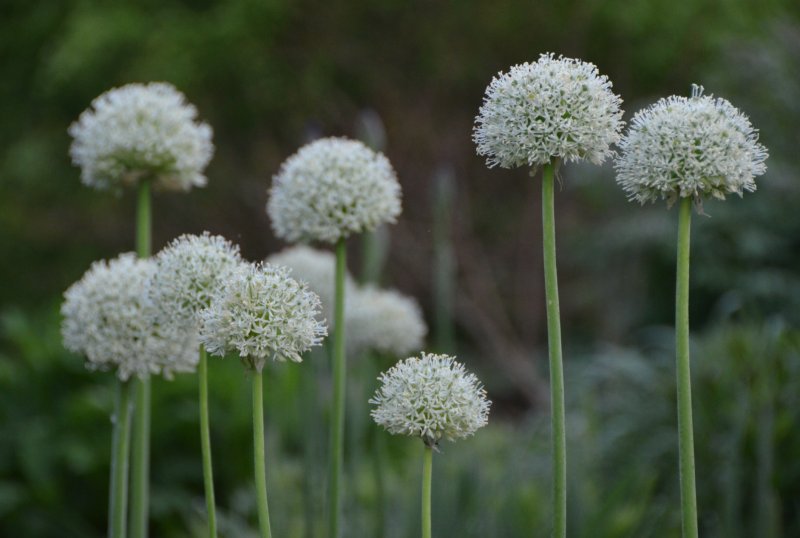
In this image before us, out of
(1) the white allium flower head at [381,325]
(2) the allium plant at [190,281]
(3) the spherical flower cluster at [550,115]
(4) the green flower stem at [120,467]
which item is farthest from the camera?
(1) the white allium flower head at [381,325]

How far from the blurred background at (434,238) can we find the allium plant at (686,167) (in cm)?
195

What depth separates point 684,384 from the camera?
5.51 ft

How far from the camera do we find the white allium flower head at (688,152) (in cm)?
170

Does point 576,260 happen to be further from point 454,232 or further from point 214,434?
point 214,434

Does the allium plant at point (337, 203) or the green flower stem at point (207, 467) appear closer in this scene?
the green flower stem at point (207, 467)

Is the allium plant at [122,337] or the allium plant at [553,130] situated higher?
the allium plant at [553,130]

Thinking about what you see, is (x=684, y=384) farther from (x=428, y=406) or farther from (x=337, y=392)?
(x=337, y=392)

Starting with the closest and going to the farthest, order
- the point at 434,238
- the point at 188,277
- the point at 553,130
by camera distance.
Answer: the point at 553,130
the point at 188,277
the point at 434,238

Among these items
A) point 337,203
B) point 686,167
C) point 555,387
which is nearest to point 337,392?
point 337,203

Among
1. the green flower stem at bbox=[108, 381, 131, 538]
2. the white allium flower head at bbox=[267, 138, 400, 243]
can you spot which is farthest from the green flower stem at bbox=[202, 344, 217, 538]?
the white allium flower head at bbox=[267, 138, 400, 243]

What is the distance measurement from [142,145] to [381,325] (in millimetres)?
1127

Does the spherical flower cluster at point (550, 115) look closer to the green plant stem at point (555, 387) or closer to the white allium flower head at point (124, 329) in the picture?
the green plant stem at point (555, 387)

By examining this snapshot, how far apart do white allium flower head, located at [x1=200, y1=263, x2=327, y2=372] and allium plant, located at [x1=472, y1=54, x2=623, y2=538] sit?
0.48 meters

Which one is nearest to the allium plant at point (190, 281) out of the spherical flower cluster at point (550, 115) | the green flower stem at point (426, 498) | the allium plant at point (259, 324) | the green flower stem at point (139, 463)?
the allium plant at point (259, 324)
